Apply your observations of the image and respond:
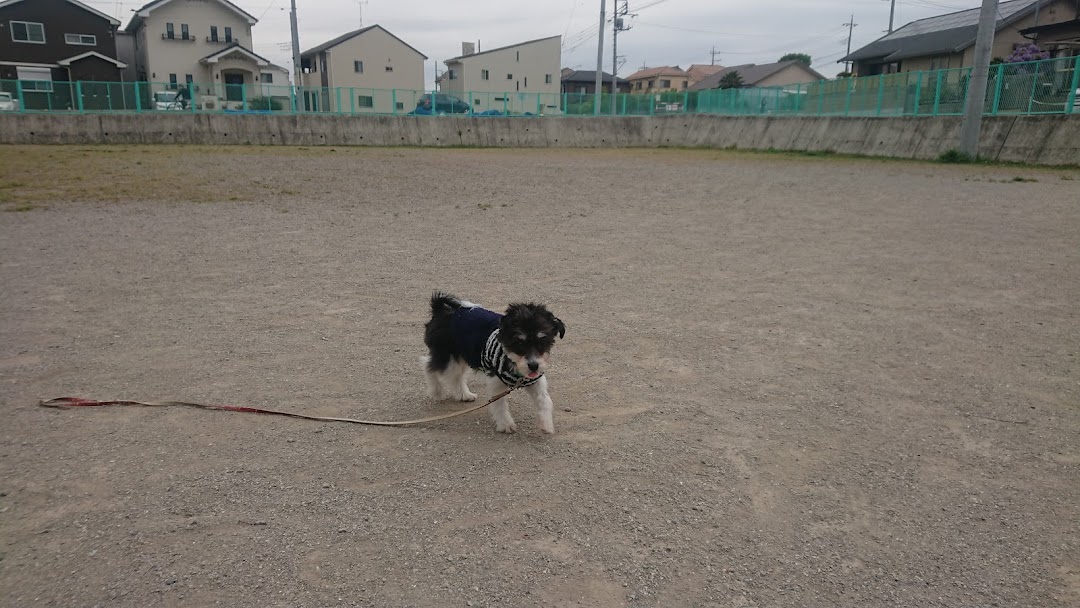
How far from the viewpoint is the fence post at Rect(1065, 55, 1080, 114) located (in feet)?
58.3

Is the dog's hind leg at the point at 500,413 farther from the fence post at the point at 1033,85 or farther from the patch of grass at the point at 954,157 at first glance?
the fence post at the point at 1033,85

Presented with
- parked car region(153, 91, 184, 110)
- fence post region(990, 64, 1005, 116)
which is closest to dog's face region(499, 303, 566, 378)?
fence post region(990, 64, 1005, 116)

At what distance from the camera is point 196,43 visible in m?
49.8

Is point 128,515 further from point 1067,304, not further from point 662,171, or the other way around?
point 662,171

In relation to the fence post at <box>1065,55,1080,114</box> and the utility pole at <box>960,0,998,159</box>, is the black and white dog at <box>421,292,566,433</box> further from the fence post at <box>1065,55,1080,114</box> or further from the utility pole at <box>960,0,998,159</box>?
the fence post at <box>1065,55,1080,114</box>

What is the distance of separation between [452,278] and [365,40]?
176 feet

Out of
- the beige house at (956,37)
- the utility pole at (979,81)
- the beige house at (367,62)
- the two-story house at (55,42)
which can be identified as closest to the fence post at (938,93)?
the utility pole at (979,81)

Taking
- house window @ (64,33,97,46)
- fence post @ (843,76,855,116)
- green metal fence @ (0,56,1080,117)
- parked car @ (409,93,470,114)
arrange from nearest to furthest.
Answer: green metal fence @ (0,56,1080,117) < fence post @ (843,76,855,116) < parked car @ (409,93,470,114) < house window @ (64,33,97,46)

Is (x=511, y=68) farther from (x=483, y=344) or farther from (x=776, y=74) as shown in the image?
(x=483, y=344)

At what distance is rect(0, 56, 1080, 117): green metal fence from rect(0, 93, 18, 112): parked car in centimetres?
9

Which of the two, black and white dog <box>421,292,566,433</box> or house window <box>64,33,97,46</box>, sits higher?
house window <box>64,33,97,46</box>

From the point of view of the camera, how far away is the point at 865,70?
43469 mm

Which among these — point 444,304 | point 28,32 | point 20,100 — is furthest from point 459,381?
point 28,32

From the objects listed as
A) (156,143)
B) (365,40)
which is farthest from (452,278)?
(365,40)
